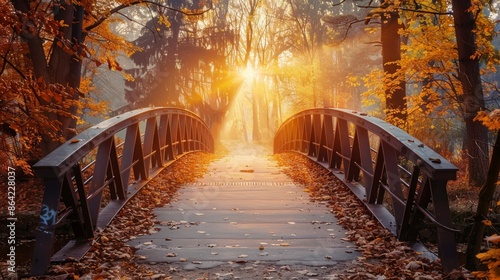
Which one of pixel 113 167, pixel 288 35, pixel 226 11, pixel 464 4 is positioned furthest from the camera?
pixel 288 35

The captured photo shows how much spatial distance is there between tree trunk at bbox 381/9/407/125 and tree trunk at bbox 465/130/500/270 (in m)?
9.03

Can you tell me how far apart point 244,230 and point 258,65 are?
31.8m

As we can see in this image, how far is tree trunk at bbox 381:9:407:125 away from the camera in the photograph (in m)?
12.6

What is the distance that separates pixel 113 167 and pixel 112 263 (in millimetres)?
1898

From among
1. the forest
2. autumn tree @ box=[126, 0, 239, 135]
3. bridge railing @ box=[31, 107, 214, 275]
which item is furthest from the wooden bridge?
autumn tree @ box=[126, 0, 239, 135]

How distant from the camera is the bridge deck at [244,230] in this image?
441 cm

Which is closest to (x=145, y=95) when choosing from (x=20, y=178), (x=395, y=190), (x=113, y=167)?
(x=20, y=178)

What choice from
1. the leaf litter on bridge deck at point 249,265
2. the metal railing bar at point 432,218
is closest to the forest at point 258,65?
the metal railing bar at point 432,218

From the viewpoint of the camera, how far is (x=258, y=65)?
36.3 m

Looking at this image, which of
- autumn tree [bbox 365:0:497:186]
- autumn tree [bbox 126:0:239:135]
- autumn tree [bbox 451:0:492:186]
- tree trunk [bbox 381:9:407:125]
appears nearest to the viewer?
autumn tree [bbox 451:0:492:186]

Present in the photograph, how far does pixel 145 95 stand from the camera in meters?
26.2

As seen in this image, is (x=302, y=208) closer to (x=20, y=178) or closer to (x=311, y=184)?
(x=311, y=184)

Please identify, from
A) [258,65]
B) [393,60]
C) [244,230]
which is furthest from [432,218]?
[258,65]

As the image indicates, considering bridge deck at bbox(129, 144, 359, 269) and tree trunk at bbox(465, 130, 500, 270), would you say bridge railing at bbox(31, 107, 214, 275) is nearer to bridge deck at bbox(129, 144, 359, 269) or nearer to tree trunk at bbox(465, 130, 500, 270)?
bridge deck at bbox(129, 144, 359, 269)
